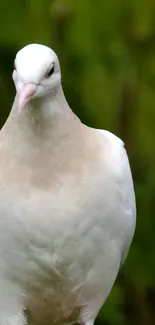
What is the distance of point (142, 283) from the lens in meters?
2.65

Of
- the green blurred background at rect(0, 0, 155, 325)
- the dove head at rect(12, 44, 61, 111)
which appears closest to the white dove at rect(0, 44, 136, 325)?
the dove head at rect(12, 44, 61, 111)

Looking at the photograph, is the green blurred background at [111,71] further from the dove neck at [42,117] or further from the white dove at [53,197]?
the dove neck at [42,117]

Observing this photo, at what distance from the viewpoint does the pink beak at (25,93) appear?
156 cm

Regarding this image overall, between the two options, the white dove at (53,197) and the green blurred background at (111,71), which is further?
the green blurred background at (111,71)

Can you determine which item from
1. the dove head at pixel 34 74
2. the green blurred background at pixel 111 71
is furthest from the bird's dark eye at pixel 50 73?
the green blurred background at pixel 111 71

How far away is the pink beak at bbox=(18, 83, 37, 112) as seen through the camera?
1.56m

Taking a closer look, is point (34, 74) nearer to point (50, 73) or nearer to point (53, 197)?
point (50, 73)

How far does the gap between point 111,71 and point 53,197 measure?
88cm

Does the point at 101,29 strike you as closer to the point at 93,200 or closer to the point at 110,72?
the point at 110,72

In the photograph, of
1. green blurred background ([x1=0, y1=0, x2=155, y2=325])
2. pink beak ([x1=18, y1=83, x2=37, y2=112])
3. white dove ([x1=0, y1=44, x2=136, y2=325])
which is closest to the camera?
pink beak ([x1=18, y1=83, x2=37, y2=112])

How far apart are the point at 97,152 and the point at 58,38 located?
0.78 meters

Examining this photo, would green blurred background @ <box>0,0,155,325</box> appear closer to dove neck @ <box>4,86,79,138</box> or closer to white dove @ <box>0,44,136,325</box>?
white dove @ <box>0,44,136,325</box>

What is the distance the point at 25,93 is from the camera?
1562mm

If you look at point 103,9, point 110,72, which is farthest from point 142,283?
point 103,9
